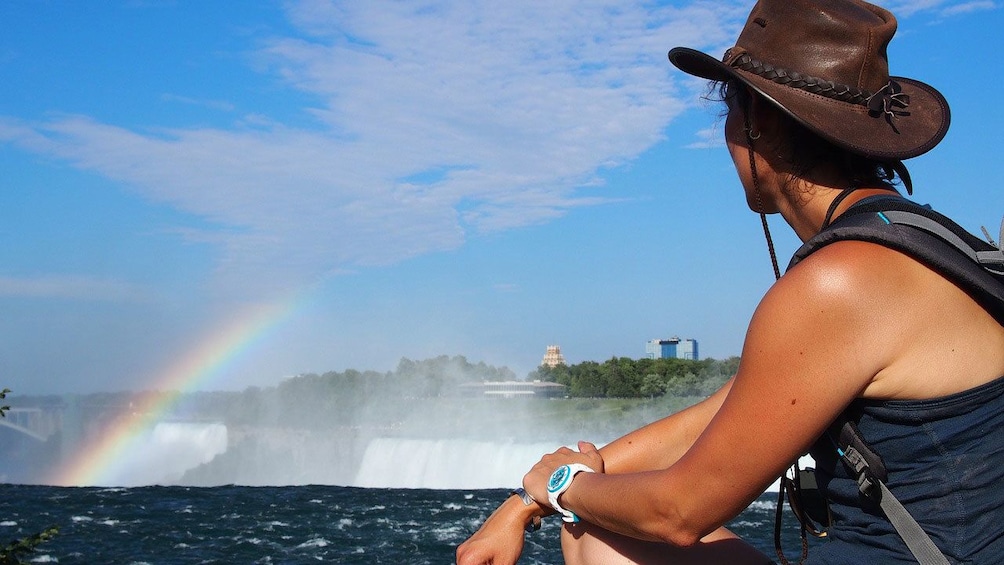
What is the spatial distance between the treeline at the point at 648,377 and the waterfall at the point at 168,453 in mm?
25176

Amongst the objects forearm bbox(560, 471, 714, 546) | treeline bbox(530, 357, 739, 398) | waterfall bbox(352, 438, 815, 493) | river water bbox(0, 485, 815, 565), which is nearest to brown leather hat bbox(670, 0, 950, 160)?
forearm bbox(560, 471, 714, 546)

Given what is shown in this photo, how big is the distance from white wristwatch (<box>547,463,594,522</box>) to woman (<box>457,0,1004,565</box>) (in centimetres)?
5

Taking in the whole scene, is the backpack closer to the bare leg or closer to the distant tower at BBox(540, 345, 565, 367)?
the bare leg

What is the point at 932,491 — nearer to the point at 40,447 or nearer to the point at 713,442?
the point at 713,442

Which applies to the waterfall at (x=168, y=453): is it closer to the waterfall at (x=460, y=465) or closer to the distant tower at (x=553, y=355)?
the waterfall at (x=460, y=465)

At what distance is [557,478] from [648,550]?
21 centimetres

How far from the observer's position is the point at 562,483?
174cm

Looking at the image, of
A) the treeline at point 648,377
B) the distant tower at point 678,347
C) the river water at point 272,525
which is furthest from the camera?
the distant tower at point 678,347

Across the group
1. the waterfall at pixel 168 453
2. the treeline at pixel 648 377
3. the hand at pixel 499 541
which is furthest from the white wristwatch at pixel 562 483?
the treeline at pixel 648 377

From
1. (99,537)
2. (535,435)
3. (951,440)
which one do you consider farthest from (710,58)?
(535,435)

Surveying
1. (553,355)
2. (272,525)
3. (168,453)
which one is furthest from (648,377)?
(553,355)

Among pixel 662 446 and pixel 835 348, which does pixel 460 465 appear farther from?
pixel 835 348

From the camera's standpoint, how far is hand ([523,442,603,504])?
1805 mm

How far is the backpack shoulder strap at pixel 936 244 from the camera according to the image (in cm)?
120
